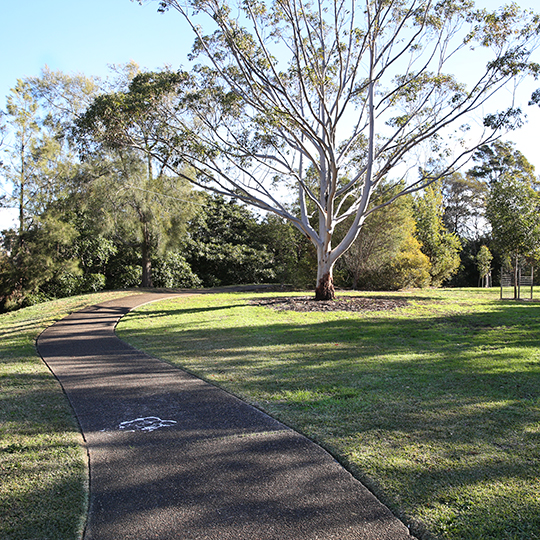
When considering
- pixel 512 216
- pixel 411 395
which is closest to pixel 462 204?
pixel 512 216

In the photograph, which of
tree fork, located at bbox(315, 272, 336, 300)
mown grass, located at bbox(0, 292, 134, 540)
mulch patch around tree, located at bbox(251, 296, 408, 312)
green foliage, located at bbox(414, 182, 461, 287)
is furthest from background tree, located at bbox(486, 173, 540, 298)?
mown grass, located at bbox(0, 292, 134, 540)

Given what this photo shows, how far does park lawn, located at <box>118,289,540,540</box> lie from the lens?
2861 millimetres

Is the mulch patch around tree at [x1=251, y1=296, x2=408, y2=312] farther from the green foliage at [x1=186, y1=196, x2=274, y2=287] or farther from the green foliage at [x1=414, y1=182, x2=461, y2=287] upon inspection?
the green foliage at [x1=186, y1=196, x2=274, y2=287]

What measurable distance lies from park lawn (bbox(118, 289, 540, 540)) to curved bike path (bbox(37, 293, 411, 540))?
242 millimetres

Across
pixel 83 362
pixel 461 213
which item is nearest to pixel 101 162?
pixel 83 362

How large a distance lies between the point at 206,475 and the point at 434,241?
24904mm

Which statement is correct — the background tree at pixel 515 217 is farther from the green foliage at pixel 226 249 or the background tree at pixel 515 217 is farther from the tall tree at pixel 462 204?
the tall tree at pixel 462 204

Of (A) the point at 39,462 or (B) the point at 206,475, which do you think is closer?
(B) the point at 206,475

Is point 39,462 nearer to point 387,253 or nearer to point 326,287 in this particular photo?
point 326,287

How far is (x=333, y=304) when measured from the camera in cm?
1369

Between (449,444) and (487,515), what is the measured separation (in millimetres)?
981

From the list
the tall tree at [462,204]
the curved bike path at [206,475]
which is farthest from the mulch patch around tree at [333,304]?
the tall tree at [462,204]

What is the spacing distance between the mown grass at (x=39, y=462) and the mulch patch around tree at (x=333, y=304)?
833 cm

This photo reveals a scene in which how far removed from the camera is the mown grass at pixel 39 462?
2.66m
